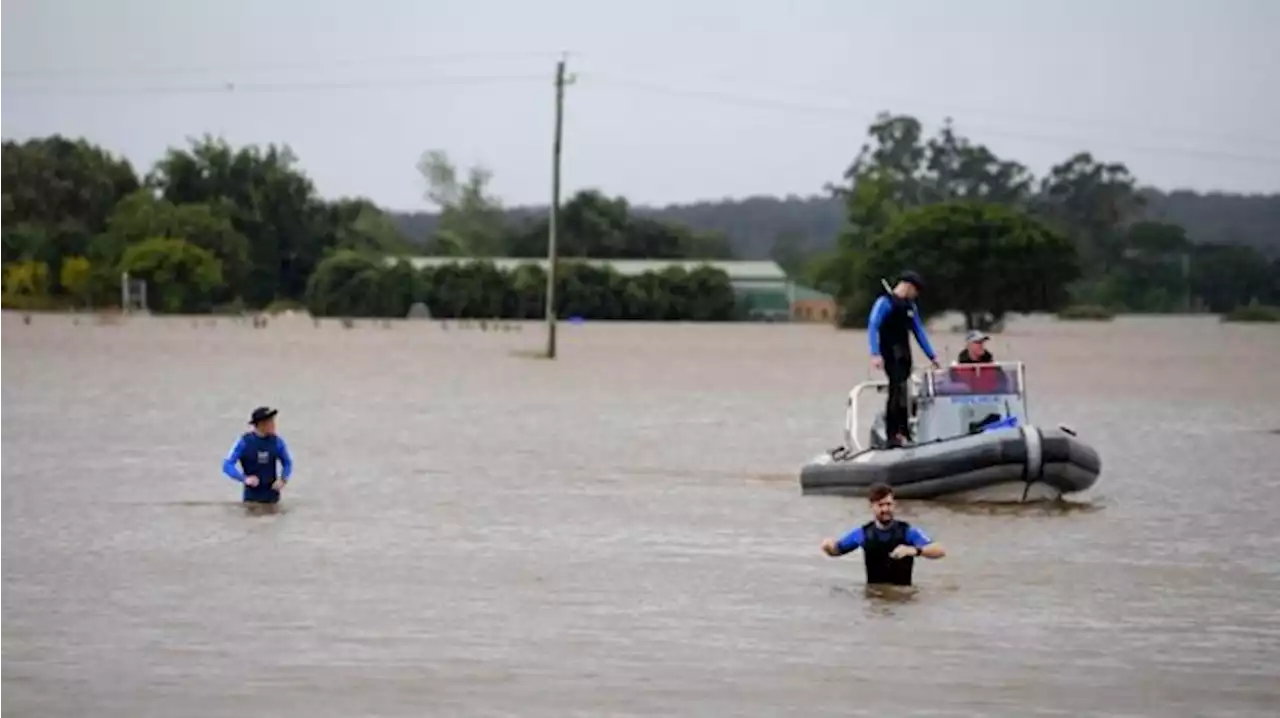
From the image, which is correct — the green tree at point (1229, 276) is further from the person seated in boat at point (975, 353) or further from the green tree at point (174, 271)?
the person seated in boat at point (975, 353)

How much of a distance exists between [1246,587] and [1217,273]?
444ft

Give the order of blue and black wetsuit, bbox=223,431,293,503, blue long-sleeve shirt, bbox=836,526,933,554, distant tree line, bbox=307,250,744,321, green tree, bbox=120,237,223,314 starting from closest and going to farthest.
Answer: blue long-sleeve shirt, bbox=836,526,933,554, blue and black wetsuit, bbox=223,431,293,503, green tree, bbox=120,237,223,314, distant tree line, bbox=307,250,744,321

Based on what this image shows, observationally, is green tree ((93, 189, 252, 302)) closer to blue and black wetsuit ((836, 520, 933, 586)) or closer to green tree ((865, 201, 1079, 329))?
green tree ((865, 201, 1079, 329))

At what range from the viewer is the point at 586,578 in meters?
19.0

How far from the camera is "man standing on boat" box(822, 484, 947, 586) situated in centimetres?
1753

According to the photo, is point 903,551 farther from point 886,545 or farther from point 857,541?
point 857,541

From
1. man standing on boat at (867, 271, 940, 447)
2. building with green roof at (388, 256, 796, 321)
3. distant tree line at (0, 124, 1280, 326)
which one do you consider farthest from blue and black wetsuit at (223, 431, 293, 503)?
building with green roof at (388, 256, 796, 321)

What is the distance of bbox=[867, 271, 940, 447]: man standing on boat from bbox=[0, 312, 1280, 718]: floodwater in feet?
3.54

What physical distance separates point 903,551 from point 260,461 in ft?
22.5

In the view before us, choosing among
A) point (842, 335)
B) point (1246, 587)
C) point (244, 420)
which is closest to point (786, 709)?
point (1246, 587)

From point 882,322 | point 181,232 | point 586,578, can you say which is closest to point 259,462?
point 586,578

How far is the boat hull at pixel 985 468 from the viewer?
2355 cm

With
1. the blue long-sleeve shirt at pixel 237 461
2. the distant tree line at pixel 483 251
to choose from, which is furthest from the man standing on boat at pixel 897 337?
the distant tree line at pixel 483 251

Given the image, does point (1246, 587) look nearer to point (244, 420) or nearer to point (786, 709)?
point (786, 709)
